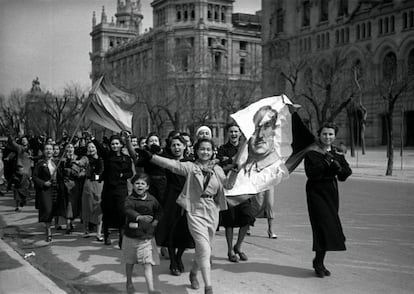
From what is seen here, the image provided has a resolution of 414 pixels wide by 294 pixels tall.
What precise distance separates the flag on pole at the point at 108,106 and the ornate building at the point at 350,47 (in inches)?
1245

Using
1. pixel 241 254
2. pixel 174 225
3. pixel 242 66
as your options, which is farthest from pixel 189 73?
pixel 174 225

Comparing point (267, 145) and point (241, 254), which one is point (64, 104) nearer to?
point (241, 254)

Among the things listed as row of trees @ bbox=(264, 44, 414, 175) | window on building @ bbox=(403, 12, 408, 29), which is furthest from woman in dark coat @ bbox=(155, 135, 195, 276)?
window on building @ bbox=(403, 12, 408, 29)

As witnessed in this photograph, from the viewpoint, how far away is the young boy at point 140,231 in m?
5.55

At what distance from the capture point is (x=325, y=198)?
6242 mm

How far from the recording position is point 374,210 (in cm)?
1189

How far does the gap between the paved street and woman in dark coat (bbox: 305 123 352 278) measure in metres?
0.34

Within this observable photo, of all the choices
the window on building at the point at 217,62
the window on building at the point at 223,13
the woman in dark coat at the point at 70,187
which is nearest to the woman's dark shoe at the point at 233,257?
the woman in dark coat at the point at 70,187

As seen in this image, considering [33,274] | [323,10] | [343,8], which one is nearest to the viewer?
[33,274]

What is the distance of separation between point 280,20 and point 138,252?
51.1 metres

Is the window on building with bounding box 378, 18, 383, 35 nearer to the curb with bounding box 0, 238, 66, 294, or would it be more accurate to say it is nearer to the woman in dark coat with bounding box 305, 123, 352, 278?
the woman in dark coat with bounding box 305, 123, 352, 278

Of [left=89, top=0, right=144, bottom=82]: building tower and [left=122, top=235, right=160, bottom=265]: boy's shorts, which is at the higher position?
[left=89, top=0, right=144, bottom=82]: building tower

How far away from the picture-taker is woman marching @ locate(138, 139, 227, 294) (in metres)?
5.48

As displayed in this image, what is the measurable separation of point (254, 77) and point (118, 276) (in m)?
34.1
